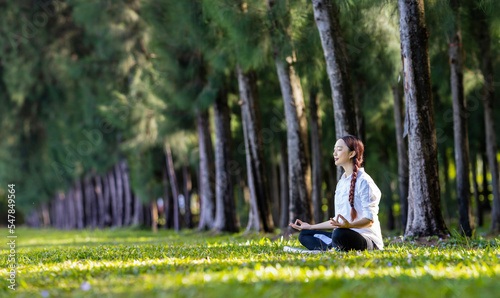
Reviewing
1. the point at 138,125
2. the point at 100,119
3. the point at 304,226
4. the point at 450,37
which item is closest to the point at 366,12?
the point at 450,37

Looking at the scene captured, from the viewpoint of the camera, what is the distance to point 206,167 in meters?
19.9

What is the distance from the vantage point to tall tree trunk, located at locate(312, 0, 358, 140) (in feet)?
34.1

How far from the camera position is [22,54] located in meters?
30.3

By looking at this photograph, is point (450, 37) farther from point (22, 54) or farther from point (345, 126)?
point (22, 54)

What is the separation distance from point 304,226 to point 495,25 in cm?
799

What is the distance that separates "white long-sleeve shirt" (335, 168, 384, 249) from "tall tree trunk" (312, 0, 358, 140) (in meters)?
3.37

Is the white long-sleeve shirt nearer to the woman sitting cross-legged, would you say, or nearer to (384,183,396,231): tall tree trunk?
the woman sitting cross-legged

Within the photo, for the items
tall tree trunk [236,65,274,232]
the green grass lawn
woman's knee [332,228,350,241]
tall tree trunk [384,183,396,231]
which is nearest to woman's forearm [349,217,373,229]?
woman's knee [332,228,350,241]

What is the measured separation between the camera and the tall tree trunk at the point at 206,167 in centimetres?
1972

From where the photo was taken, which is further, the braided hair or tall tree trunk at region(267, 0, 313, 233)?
tall tree trunk at region(267, 0, 313, 233)

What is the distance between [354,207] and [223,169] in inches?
443

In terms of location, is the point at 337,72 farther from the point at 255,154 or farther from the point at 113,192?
the point at 113,192

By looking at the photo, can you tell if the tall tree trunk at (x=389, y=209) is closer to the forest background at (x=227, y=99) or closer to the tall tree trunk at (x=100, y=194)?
the forest background at (x=227, y=99)

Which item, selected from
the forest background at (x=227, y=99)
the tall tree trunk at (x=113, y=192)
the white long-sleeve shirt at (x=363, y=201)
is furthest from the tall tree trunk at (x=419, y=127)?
the tall tree trunk at (x=113, y=192)
